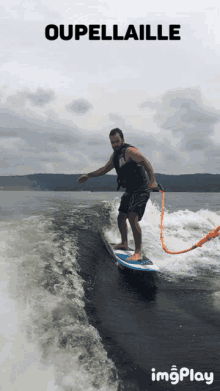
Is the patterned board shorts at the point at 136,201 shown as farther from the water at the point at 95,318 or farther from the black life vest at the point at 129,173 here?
the water at the point at 95,318

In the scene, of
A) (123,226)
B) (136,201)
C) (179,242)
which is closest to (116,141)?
(136,201)

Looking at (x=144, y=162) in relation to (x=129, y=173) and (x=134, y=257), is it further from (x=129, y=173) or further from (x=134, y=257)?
(x=134, y=257)

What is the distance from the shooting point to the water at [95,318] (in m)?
1.94

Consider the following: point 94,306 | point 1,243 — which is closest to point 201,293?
point 94,306

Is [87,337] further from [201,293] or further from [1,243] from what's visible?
[1,243]

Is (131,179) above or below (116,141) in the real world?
below

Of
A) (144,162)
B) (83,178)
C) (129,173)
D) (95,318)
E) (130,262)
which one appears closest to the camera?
(95,318)

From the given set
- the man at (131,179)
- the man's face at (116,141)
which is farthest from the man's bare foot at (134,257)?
the man's face at (116,141)

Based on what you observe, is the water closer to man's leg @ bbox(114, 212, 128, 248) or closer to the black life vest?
man's leg @ bbox(114, 212, 128, 248)

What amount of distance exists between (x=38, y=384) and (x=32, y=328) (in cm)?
56

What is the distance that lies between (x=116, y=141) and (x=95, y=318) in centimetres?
334

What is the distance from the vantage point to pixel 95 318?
2.77 m

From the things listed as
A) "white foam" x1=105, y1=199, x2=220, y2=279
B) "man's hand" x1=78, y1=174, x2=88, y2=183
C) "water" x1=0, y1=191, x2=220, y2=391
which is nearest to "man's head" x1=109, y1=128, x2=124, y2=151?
"man's hand" x1=78, y1=174, x2=88, y2=183

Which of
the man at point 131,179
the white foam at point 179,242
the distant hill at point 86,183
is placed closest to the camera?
the man at point 131,179
